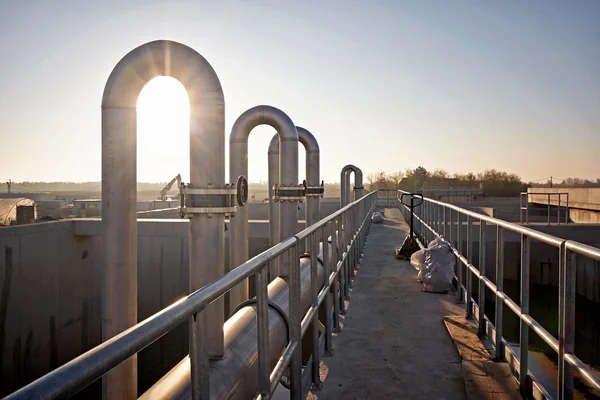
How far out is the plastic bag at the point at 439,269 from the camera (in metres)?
6.83

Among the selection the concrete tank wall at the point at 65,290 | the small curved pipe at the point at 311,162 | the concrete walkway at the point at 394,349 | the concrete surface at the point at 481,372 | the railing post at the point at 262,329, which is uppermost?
the small curved pipe at the point at 311,162

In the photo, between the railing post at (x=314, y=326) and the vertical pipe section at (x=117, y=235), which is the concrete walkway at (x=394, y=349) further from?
the vertical pipe section at (x=117, y=235)

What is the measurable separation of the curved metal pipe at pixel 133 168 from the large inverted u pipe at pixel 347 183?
39.0 ft

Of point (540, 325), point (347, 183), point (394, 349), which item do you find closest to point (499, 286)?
point (540, 325)

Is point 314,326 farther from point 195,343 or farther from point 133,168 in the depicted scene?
point 195,343

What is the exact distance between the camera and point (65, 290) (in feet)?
46.0

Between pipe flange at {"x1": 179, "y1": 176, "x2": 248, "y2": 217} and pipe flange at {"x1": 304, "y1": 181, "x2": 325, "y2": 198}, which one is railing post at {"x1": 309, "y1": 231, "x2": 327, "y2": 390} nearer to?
pipe flange at {"x1": 179, "y1": 176, "x2": 248, "y2": 217}

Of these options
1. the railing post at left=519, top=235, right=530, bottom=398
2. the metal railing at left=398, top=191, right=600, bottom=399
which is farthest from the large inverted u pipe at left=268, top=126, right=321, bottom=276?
the railing post at left=519, top=235, right=530, bottom=398

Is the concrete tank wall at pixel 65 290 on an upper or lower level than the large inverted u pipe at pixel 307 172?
lower

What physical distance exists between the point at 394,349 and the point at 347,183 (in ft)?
39.6

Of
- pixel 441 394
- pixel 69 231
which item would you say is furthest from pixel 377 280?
pixel 69 231

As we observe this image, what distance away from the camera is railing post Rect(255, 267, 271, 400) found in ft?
7.25

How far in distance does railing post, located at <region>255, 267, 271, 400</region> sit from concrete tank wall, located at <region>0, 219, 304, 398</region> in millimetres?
9804

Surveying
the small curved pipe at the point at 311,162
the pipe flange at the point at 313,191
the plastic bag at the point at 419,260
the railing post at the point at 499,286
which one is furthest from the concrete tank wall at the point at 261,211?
the railing post at the point at 499,286
